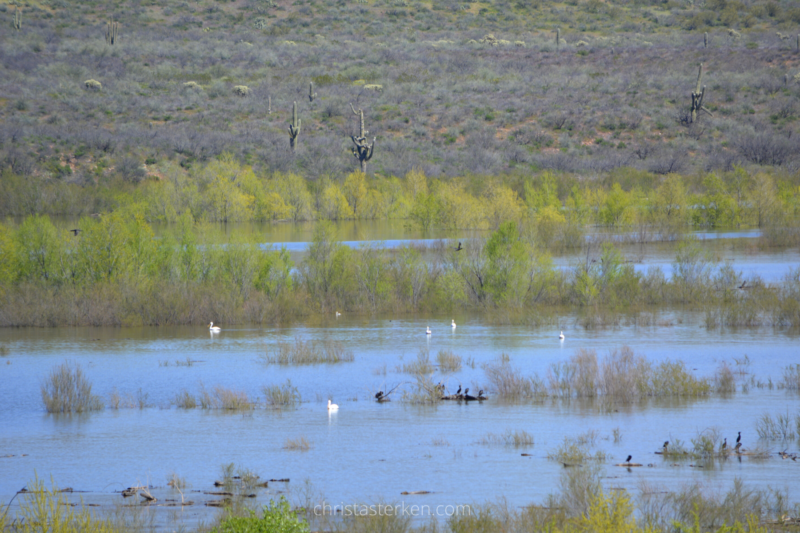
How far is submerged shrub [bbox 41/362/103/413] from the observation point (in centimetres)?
1656

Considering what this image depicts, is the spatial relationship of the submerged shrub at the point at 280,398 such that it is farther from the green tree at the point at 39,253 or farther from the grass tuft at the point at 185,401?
the green tree at the point at 39,253

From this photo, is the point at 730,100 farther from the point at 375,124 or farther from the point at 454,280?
the point at 454,280

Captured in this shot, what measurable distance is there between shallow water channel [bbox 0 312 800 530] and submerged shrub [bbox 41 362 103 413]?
11.1 inches

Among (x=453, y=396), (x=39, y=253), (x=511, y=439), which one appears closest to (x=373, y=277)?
(x=39, y=253)

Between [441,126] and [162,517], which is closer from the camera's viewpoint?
[162,517]

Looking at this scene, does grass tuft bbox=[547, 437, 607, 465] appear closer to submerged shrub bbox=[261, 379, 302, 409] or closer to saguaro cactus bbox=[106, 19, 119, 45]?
submerged shrub bbox=[261, 379, 302, 409]

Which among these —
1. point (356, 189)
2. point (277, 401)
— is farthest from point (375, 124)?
point (277, 401)

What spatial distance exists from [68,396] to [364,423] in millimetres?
5936

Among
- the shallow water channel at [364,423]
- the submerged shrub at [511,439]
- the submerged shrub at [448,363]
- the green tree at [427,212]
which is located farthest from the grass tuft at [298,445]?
the green tree at [427,212]

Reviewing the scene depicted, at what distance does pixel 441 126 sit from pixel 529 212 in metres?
29.0

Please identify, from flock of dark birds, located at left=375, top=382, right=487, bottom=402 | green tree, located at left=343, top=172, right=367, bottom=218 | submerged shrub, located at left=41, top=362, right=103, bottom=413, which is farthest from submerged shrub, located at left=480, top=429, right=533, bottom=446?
green tree, located at left=343, top=172, right=367, bottom=218

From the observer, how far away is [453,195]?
42188 mm

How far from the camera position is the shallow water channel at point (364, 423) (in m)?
12.0

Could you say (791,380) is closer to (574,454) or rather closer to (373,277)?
(574,454)
